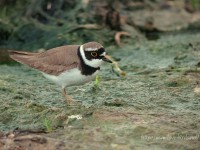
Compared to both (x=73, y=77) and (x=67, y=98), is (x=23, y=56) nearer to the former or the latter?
(x=67, y=98)

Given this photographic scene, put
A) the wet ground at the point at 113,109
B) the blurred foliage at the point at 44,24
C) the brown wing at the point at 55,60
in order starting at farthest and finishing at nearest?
the blurred foliage at the point at 44,24 → the brown wing at the point at 55,60 → the wet ground at the point at 113,109

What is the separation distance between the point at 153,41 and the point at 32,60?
4.74 m

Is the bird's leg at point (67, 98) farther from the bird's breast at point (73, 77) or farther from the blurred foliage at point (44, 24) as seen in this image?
the blurred foliage at point (44, 24)

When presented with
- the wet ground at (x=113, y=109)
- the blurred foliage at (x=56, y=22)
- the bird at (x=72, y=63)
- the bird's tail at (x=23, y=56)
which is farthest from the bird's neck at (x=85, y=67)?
the blurred foliage at (x=56, y=22)

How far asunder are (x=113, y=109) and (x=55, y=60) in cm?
100

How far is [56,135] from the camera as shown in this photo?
19.4 ft

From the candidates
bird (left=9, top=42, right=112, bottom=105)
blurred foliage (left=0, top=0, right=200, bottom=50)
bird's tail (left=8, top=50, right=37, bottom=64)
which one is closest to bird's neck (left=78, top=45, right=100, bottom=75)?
bird (left=9, top=42, right=112, bottom=105)

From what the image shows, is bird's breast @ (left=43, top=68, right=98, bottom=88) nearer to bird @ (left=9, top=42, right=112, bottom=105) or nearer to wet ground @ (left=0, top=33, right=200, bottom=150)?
bird @ (left=9, top=42, right=112, bottom=105)

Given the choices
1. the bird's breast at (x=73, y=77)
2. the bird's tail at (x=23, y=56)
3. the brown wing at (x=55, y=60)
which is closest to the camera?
the bird's breast at (x=73, y=77)

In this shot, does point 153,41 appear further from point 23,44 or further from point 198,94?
point 198,94

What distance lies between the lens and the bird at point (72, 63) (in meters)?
6.88

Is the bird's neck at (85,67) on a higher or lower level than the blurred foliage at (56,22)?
higher

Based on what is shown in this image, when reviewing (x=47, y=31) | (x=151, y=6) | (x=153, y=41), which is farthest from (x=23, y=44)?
(x=151, y=6)

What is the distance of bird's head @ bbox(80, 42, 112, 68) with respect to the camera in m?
6.95
